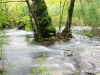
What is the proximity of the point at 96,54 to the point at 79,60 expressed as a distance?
1020 mm

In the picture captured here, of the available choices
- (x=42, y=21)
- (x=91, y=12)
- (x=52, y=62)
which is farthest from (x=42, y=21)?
(x=52, y=62)

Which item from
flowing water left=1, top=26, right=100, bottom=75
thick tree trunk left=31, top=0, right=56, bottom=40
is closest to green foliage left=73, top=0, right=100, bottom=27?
thick tree trunk left=31, top=0, right=56, bottom=40

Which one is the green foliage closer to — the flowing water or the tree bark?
the tree bark

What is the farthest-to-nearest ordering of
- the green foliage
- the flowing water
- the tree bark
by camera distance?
the green foliage, the tree bark, the flowing water

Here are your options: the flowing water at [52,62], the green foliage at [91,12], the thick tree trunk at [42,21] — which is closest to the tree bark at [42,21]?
the thick tree trunk at [42,21]

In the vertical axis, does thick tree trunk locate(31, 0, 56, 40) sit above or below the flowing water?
above

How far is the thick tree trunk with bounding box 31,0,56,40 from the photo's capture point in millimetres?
10161

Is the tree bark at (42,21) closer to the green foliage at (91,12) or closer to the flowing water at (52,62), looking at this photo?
the flowing water at (52,62)

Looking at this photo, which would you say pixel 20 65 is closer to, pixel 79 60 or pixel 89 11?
pixel 79 60

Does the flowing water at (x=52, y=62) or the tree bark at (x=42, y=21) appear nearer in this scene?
the flowing water at (x=52, y=62)

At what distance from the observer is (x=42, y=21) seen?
10.4m

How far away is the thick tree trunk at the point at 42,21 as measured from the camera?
10161mm

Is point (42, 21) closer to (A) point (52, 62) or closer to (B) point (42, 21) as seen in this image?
(B) point (42, 21)

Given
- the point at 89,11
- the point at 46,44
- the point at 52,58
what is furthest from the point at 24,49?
the point at 89,11
